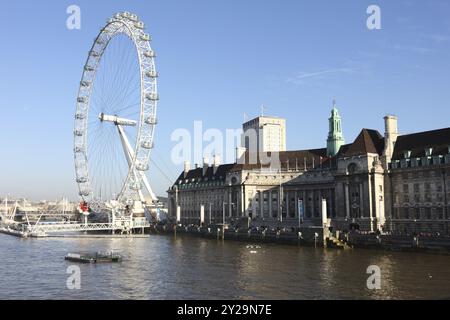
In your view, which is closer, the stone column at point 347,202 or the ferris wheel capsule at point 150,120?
the ferris wheel capsule at point 150,120

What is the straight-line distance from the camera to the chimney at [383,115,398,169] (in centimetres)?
9569

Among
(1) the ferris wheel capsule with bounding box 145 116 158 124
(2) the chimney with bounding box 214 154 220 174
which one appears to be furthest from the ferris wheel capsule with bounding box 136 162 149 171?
(2) the chimney with bounding box 214 154 220 174

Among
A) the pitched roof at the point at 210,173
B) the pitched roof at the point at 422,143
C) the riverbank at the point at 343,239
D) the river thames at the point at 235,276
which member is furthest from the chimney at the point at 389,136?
the pitched roof at the point at 210,173

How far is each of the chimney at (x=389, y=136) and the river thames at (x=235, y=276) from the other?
3132cm

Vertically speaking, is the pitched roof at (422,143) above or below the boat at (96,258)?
above

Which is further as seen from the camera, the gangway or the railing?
the railing

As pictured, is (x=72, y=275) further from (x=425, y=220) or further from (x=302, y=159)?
(x=302, y=159)

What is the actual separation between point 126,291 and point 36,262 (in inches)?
965

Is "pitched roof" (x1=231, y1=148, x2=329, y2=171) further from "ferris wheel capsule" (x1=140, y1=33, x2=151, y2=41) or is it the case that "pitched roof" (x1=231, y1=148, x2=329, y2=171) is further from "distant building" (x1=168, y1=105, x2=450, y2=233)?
"ferris wheel capsule" (x1=140, y1=33, x2=151, y2=41)

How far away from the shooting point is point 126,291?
133ft

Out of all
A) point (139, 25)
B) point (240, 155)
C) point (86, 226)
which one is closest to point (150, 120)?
point (139, 25)

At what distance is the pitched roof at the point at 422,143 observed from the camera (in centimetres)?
8800

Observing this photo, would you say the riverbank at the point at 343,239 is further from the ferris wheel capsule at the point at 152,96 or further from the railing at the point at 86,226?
the railing at the point at 86,226
